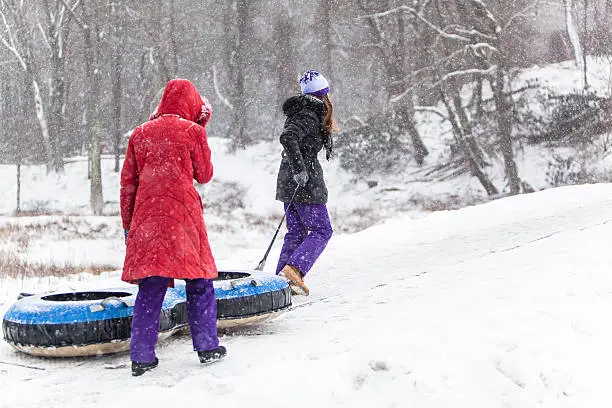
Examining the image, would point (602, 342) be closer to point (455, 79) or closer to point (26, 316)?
point (26, 316)

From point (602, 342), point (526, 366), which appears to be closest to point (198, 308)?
point (526, 366)

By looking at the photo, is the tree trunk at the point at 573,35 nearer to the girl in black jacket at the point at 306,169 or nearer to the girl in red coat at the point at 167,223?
the girl in black jacket at the point at 306,169

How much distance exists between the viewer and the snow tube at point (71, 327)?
4238 millimetres

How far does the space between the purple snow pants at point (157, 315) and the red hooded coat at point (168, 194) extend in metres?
0.11

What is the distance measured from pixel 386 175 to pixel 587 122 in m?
7.68

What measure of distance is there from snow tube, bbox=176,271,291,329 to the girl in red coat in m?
0.72

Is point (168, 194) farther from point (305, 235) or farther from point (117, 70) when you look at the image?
point (117, 70)

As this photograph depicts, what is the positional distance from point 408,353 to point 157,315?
55.4 inches

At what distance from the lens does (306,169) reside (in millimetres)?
5934

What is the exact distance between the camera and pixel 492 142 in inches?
953

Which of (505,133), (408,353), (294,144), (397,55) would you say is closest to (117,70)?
(397,55)

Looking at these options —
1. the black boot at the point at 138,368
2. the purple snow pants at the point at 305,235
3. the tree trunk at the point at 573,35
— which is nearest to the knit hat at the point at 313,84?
the purple snow pants at the point at 305,235

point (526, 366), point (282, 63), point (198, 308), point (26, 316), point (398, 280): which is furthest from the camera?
point (282, 63)

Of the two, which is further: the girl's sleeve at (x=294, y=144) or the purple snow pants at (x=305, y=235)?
the purple snow pants at (x=305, y=235)
